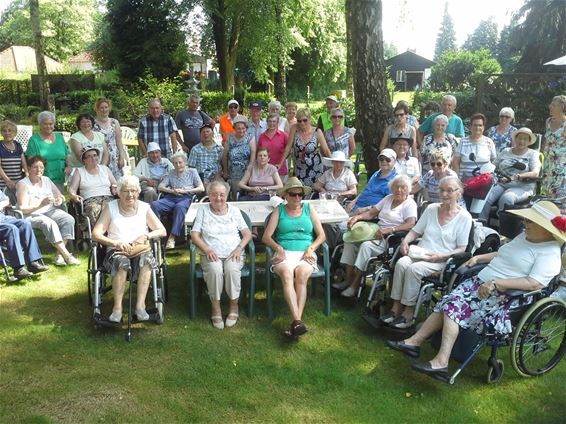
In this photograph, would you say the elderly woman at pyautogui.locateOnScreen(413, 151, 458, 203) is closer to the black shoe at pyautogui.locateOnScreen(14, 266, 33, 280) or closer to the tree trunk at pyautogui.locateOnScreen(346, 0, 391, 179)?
the tree trunk at pyautogui.locateOnScreen(346, 0, 391, 179)

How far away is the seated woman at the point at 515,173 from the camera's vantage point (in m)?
5.80

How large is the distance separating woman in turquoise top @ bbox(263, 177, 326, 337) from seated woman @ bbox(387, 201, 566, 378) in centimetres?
111

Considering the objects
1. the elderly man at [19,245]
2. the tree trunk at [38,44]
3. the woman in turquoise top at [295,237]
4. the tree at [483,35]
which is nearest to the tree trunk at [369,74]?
the woman in turquoise top at [295,237]

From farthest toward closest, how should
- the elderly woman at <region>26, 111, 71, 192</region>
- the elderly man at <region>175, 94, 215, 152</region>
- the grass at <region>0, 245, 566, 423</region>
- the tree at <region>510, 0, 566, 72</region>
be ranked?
1. the tree at <region>510, 0, 566, 72</region>
2. the elderly man at <region>175, 94, 215, 152</region>
3. the elderly woman at <region>26, 111, 71, 192</region>
4. the grass at <region>0, 245, 566, 423</region>

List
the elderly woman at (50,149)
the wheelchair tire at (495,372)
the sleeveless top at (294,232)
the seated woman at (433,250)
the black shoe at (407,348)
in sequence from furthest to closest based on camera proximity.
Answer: the elderly woman at (50,149)
the sleeveless top at (294,232)
the seated woman at (433,250)
the black shoe at (407,348)
the wheelchair tire at (495,372)

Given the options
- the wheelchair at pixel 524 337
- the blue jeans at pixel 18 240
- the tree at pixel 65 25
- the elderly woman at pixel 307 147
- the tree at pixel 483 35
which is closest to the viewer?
the wheelchair at pixel 524 337

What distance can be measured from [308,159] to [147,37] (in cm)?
1965

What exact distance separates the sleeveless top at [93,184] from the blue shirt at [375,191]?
2.79 metres

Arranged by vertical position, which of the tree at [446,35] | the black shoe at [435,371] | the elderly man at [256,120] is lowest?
the black shoe at [435,371]

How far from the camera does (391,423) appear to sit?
319 cm

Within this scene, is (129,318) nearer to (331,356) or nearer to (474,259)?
(331,356)

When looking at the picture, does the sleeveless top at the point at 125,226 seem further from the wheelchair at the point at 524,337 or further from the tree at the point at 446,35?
the tree at the point at 446,35

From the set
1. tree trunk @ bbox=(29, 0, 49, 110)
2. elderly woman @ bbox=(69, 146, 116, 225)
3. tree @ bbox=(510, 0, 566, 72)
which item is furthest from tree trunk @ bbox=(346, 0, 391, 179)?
tree @ bbox=(510, 0, 566, 72)

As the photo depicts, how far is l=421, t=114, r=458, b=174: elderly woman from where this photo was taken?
6029 mm
